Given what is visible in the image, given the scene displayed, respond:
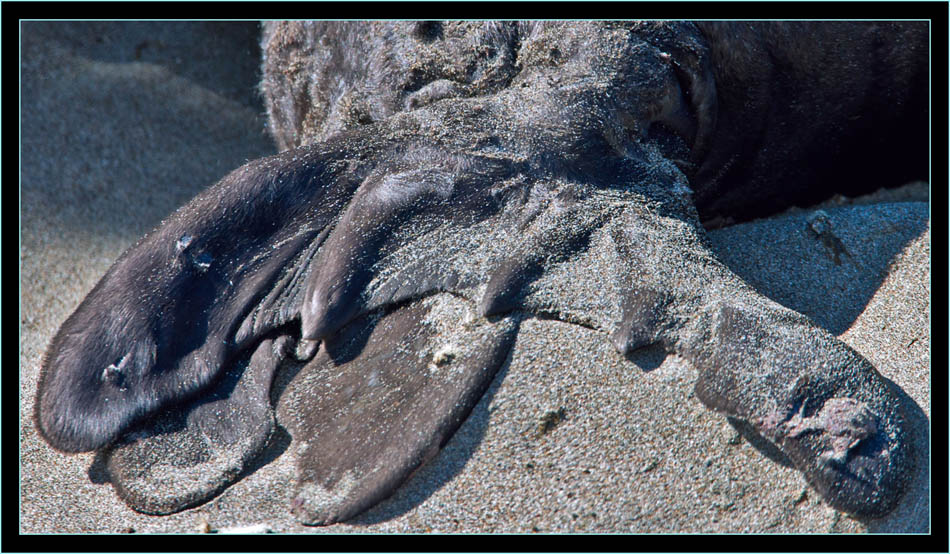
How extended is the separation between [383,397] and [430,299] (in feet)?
0.56

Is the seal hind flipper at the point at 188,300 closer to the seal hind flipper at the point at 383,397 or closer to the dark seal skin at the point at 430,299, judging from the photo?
the dark seal skin at the point at 430,299

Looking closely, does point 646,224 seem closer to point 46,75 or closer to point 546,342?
point 546,342

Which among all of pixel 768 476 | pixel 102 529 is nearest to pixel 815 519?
pixel 768 476

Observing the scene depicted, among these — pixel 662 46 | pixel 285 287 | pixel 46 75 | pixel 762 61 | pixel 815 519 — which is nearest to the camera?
pixel 815 519

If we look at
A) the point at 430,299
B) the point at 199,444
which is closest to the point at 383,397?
the point at 430,299

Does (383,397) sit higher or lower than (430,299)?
lower

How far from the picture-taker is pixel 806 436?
1.10m

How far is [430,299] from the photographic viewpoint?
1.24 m

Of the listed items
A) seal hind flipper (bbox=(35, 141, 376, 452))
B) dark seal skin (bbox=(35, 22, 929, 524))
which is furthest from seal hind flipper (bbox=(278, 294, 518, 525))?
seal hind flipper (bbox=(35, 141, 376, 452))

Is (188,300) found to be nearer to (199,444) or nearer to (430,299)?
(199,444)

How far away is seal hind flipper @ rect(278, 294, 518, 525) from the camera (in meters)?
1.10

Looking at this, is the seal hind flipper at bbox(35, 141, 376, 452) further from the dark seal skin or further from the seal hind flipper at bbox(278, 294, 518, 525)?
the seal hind flipper at bbox(278, 294, 518, 525)

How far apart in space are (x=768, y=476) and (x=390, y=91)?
1018 mm

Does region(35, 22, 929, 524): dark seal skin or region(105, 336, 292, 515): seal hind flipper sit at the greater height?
region(35, 22, 929, 524): dark seal skin
